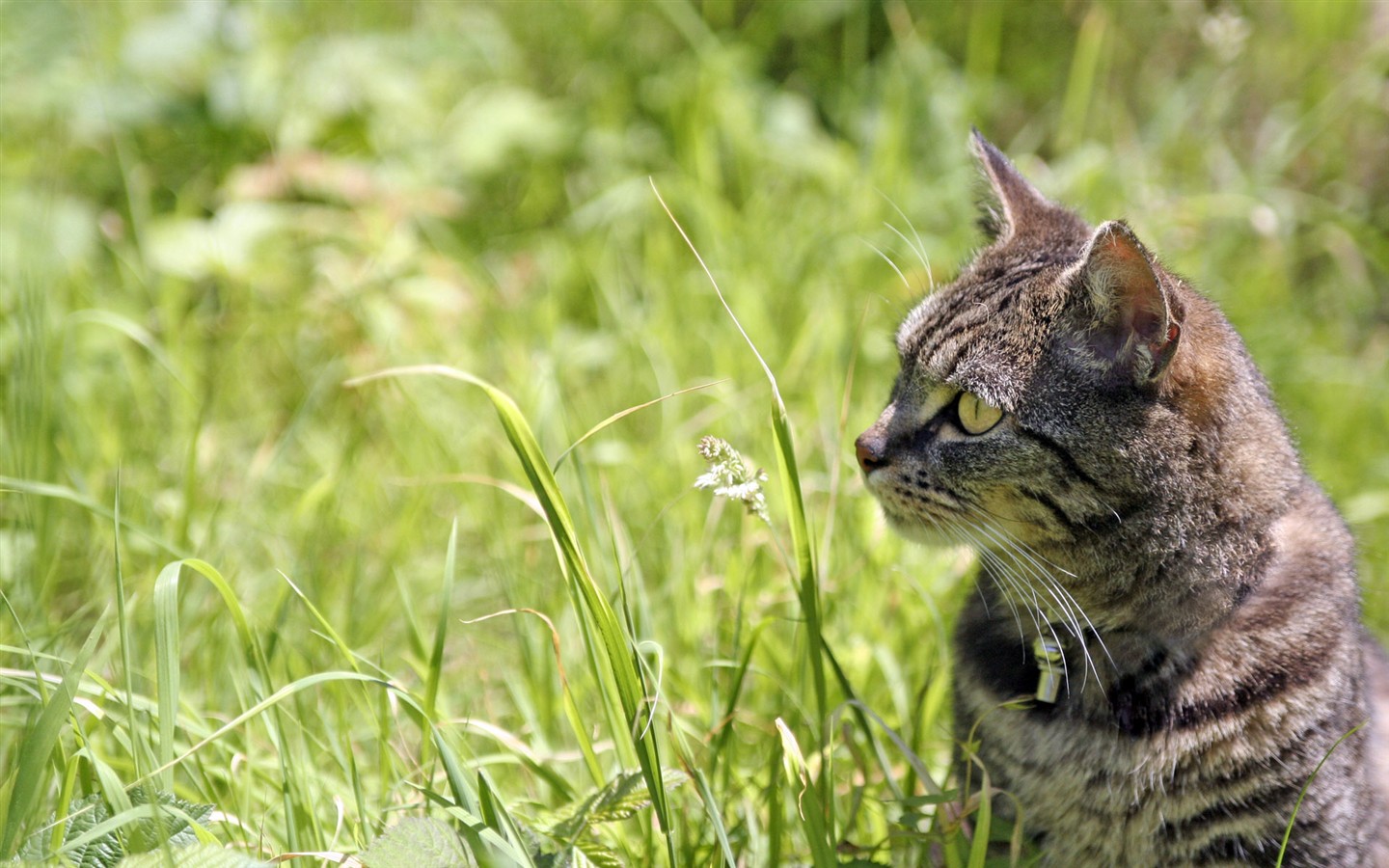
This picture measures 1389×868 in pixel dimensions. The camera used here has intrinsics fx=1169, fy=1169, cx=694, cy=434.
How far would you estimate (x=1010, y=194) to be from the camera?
2.00m

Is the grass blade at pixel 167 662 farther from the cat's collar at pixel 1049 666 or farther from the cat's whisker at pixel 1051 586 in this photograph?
the cat's collar at pixel 1049 666

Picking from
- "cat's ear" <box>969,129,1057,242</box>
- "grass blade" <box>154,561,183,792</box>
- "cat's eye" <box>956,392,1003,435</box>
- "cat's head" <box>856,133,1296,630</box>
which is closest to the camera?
"grass blade" <box>154,561,183,792</box>

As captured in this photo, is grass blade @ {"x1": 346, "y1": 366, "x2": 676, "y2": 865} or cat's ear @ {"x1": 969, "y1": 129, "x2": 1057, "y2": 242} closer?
grass blade @ {"x1": 346, "y1": 366, "x2": 676, "y2": 865}

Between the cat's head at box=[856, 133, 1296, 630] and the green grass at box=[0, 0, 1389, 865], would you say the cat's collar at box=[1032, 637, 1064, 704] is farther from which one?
the green grass at box=[0, 0, 1389, 865]

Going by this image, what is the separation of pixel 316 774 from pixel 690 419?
1320 mm

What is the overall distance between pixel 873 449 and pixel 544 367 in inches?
49.4

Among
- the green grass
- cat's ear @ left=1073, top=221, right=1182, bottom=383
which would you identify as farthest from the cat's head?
the green grass

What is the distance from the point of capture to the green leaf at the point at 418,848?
4.45 ft

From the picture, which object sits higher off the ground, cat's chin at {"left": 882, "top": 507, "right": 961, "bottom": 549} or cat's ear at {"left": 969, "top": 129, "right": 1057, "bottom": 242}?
cat's ear at {"left": 969, "top": 129, "right": 1057, "bottom": 242}

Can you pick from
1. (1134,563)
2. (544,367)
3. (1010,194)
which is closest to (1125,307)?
(1134,563)

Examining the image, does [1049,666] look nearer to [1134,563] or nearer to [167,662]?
[1134,563]

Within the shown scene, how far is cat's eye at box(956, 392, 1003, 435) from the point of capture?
1.68 metres

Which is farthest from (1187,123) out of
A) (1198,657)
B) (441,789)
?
(441,789)

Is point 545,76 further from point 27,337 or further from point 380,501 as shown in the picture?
point 27,337
